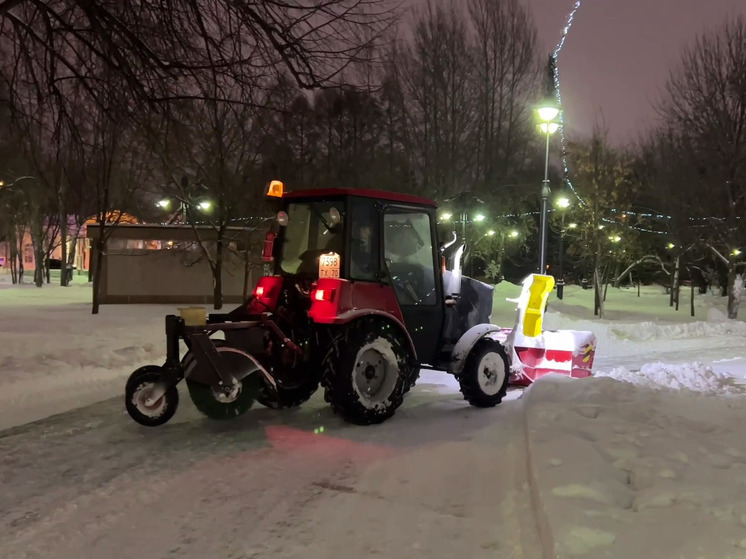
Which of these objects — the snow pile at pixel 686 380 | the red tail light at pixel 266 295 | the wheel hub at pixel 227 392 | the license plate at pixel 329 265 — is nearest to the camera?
the wheel hub at pixel 227 392

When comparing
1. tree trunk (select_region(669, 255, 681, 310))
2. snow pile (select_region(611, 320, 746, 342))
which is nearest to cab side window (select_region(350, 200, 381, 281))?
snow pile (select_region(611, 320, 746, 342))

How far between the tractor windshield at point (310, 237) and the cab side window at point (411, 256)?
26.1 inches

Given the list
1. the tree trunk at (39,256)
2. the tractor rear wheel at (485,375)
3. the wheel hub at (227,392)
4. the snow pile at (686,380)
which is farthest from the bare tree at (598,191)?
the tree trunk at (39,256)

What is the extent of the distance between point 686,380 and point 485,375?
3.27 m

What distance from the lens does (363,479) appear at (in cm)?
479

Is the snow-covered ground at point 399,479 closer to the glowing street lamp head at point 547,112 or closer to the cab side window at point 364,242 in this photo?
the cab side window at point 364,242

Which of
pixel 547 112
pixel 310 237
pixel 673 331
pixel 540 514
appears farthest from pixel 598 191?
pixel 540 514

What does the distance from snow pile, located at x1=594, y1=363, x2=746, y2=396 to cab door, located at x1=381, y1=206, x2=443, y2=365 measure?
2.40 metres

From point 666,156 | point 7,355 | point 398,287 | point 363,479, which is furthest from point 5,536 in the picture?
point 666,156

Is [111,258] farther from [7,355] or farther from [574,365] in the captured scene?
[574,365]

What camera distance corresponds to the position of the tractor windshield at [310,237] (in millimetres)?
6633

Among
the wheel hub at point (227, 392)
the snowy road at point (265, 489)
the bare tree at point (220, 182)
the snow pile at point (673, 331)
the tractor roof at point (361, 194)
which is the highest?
the bare tree at point (220, 182)

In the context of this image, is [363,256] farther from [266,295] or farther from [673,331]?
[673,331]

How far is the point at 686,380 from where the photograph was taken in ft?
28.6
